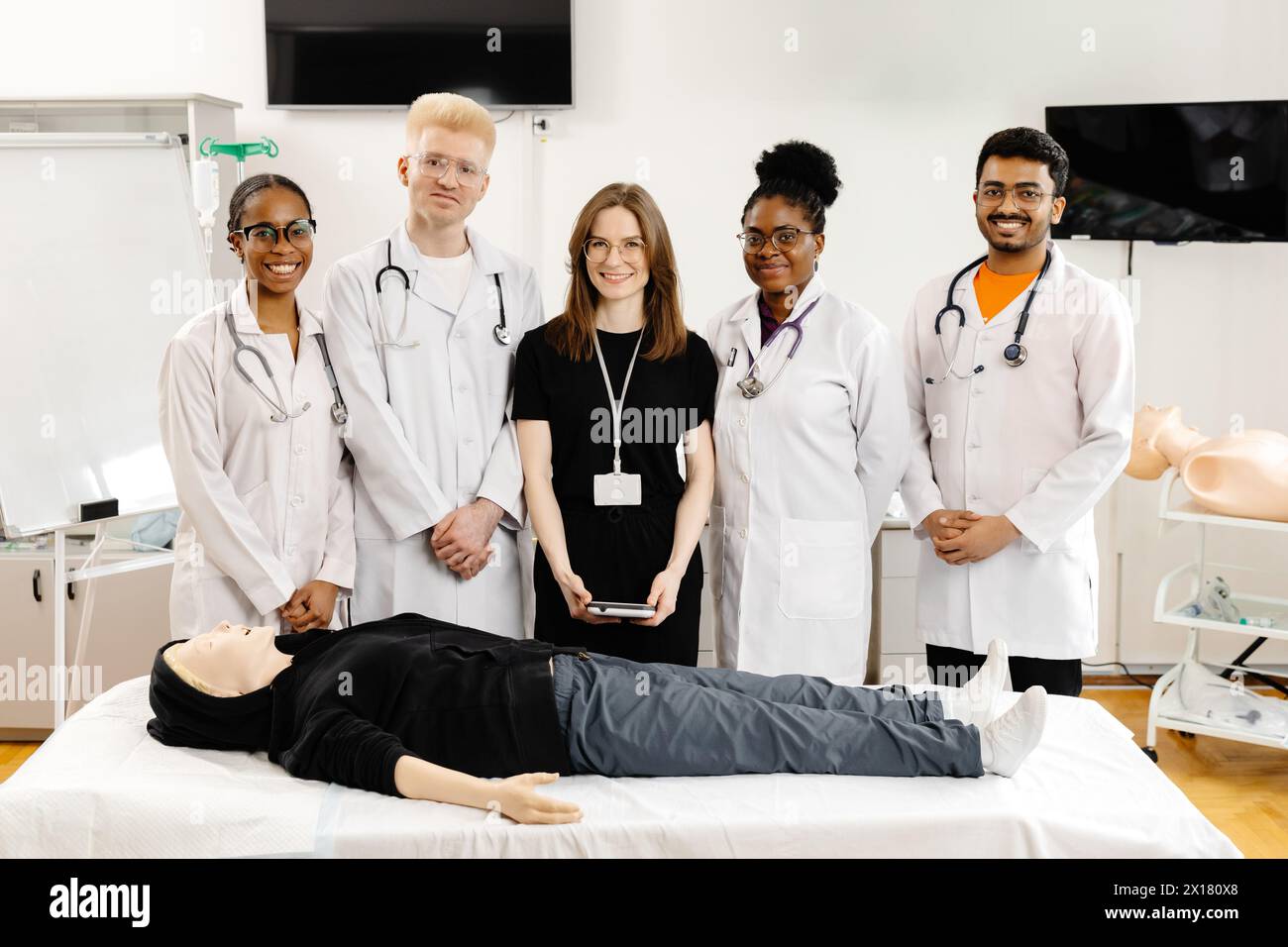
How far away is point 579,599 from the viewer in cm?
228

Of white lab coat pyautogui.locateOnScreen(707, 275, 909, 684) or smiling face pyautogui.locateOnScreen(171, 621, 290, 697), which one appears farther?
white lab coat pyautogui.locateOnScreen(707, 275, 909, 684)

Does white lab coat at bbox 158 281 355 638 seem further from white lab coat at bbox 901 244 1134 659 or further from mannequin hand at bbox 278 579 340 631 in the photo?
white lab coat at bbox 901 244 1134 659

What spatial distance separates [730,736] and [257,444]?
1.13 m

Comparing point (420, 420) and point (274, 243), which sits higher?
point (274, 243)

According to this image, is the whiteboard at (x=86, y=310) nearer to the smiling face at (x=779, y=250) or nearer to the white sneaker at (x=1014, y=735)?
the smiling face at (x=779, y=250)

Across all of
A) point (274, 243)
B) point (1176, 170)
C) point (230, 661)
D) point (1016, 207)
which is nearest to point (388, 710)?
point (230, 661)

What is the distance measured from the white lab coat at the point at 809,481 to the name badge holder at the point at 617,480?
225 millimetres

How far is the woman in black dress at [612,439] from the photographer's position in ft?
7.55

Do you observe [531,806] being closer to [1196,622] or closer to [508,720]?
[508,720]

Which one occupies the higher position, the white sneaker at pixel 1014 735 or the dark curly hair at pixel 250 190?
the dark curly hair at pixel 250 190

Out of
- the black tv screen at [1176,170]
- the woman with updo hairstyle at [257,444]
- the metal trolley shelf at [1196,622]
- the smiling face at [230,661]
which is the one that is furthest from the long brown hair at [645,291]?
the black tv screen at [1176,170]

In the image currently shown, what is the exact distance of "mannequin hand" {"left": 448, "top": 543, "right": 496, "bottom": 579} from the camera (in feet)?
7.80

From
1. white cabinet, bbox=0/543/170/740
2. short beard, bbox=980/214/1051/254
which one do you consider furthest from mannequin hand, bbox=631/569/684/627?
white cabinet, bbox=0/543/170/740

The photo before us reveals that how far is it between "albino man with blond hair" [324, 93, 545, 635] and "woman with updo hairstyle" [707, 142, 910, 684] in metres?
0.51
